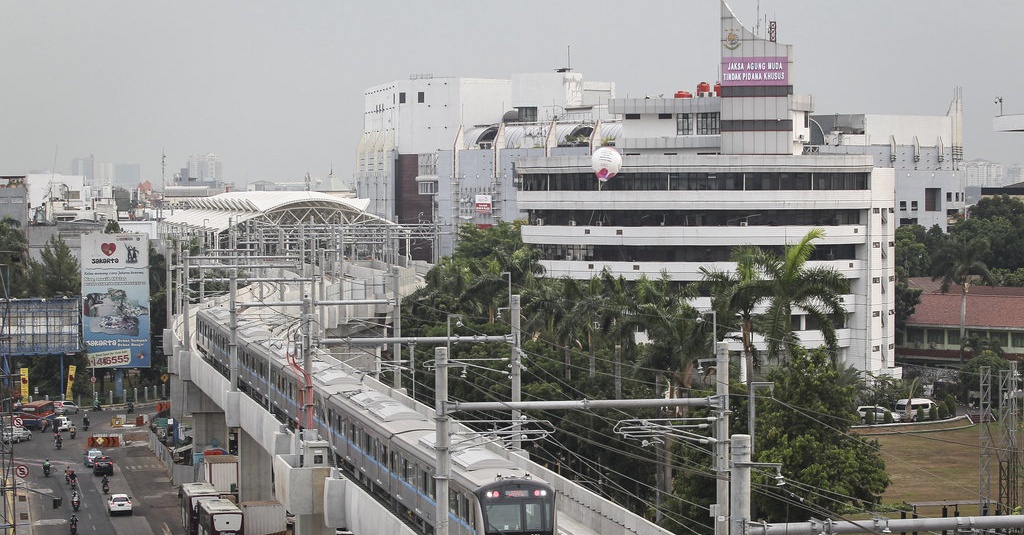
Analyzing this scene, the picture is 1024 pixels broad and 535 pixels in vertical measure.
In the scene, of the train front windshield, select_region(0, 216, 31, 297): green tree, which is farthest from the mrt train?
select_region(0, 216, 31, 297): green tree

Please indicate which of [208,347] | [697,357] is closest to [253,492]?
[208,347]

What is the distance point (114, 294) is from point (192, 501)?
3491cm

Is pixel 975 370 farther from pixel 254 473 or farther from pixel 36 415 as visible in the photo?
pixel 36 415

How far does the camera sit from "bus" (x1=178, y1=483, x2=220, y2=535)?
186 ft

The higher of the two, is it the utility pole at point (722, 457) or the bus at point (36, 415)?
the utility pole at point (722, 457)

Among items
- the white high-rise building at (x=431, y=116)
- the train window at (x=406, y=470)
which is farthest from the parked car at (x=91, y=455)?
the white high-rise building at (x=431, y=116)

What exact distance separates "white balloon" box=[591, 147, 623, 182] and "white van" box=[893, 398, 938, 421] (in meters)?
18.6

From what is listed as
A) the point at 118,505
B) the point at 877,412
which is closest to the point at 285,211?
the point at 118,505

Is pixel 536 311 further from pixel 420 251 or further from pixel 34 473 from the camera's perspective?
pixel 420 251

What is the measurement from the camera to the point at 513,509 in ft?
94.0

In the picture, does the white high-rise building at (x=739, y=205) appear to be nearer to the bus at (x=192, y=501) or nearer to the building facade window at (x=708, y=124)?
the building facade window at (x=708, y=124)

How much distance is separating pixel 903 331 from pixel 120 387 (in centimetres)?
5111

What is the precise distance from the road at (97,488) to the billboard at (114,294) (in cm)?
532

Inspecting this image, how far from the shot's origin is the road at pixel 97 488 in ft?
204
